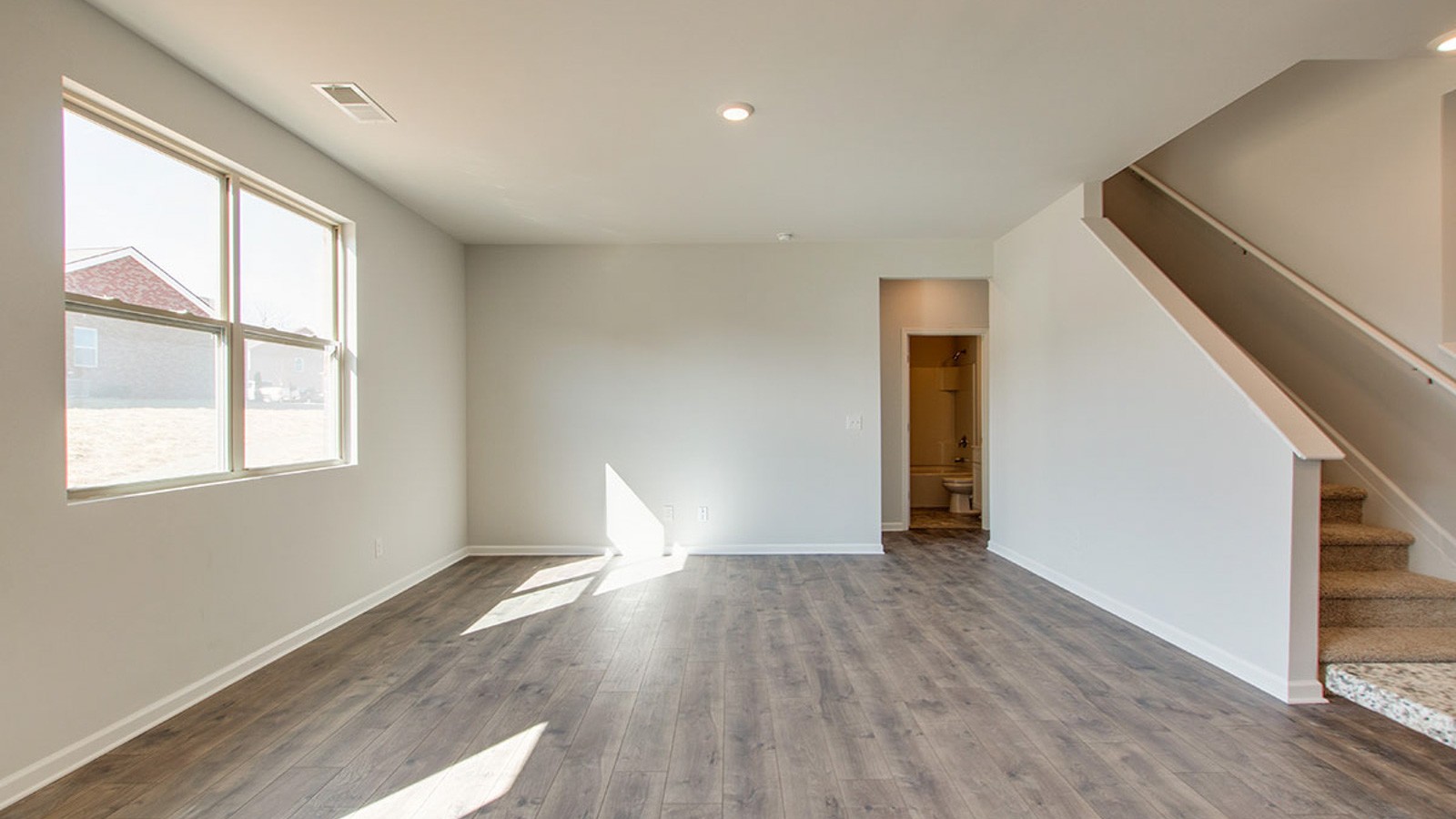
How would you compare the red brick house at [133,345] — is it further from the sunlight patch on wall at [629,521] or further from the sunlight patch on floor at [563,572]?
the sunlight patch on wall at [629,521]

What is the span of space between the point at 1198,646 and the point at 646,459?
3.81 metres

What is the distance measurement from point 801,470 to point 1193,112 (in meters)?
3.42

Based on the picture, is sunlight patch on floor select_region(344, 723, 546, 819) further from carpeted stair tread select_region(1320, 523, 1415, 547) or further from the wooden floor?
carpeted stair tread select_region(1320, 523, 1415, 547)

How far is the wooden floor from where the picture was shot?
6.13 ft

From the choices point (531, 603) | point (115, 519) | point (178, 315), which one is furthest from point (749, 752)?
point (178, 315)

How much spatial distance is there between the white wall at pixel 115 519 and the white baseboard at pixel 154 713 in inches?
0.4

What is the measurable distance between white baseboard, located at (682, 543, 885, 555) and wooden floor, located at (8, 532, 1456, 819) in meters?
1.54

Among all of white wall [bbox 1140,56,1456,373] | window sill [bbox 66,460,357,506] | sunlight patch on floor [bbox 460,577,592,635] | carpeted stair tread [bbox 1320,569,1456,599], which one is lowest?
sunlight patch on floor [bbox 460,577,592,635]

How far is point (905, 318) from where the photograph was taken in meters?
6.16

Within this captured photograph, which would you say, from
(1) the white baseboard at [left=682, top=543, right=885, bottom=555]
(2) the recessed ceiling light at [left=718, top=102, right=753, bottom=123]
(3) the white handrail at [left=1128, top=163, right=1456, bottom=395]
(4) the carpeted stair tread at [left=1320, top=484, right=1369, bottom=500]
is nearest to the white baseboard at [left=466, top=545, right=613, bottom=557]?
(1) the white baseboard at [left=682, top=543, right=885, bottom=555]

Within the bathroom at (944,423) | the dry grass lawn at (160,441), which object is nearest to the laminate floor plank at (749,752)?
the dry grass lawn at (160,441)

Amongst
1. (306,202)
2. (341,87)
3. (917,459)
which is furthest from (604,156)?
(917,459)

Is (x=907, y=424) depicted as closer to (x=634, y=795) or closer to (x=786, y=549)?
(x=786, y=549)

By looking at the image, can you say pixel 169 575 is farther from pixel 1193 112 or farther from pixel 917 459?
pixel 917 459
